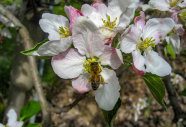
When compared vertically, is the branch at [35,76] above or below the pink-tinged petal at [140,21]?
below

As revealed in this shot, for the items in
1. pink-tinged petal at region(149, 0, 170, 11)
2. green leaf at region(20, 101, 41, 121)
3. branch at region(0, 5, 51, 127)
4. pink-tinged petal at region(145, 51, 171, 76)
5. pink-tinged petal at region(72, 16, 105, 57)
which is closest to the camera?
pink-tinged petal at region(72, 16, 105, 57)

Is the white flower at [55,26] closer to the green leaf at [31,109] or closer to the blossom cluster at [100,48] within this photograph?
the blossom cluster at [100,48]

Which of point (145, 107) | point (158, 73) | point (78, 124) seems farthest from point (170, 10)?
point (78, 124)

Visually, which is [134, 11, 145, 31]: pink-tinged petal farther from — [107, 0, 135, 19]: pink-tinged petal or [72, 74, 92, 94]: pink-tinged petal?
[72, 74, 92, 94]: pink-tinged petal

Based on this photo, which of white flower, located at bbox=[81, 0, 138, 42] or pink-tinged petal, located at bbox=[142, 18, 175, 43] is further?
pink-tinged petal, located at bbox=[142, 18, 175, 43]

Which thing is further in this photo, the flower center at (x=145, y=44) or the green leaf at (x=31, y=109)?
the green leaf at (x=31, y=109)

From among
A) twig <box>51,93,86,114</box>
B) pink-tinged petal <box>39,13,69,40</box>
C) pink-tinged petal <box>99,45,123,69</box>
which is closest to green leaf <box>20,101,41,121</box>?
twig <box>51,93,86,114</box>

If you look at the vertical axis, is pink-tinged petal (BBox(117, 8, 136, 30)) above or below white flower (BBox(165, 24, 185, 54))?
above

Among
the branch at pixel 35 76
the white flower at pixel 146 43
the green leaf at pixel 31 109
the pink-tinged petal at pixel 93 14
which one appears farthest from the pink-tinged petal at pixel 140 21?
the green leaf at pixel 31 109
